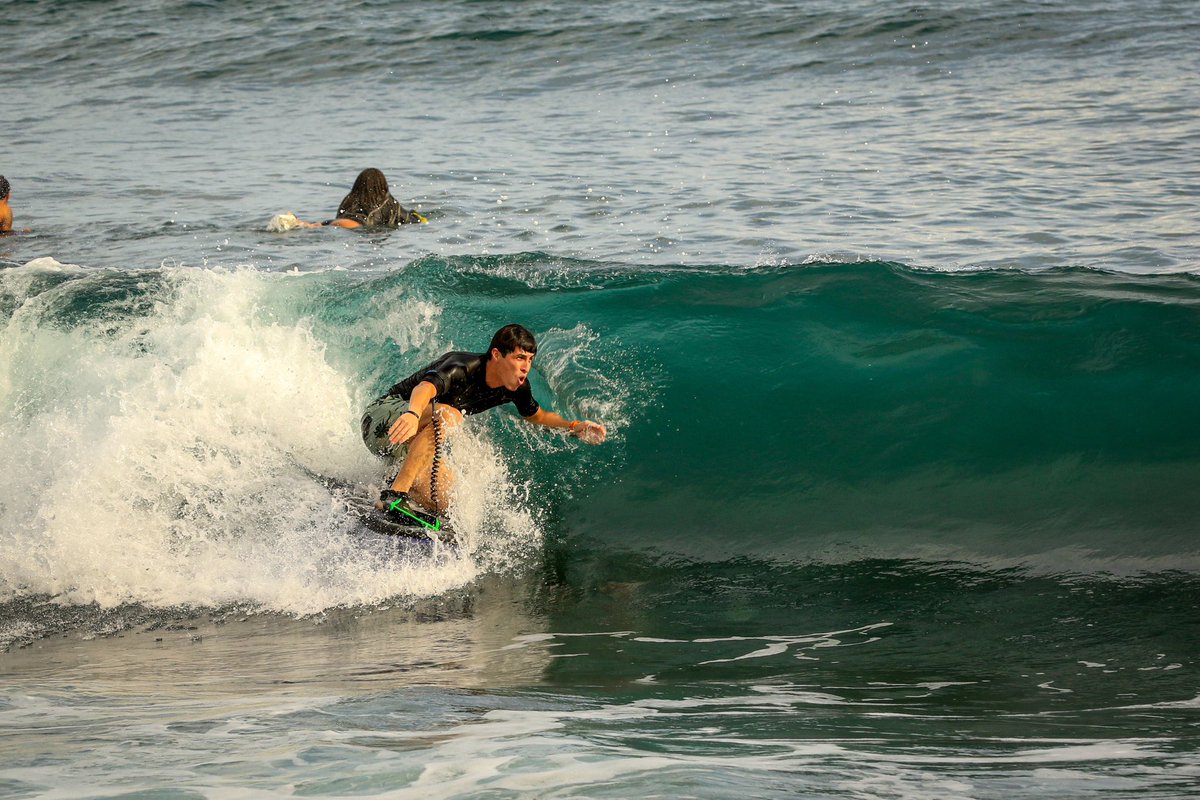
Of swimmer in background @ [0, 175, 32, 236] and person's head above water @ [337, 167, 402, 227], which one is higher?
swimmer in background @ [0, 175, 32, 236]

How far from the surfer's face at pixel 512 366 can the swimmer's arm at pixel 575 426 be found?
28cm

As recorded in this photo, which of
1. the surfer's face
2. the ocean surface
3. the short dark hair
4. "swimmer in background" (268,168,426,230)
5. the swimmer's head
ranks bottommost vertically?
the ocean surface

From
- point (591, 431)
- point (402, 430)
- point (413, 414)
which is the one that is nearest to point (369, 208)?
point (591, 431)

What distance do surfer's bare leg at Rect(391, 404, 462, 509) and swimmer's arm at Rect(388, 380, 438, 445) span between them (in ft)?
0.61

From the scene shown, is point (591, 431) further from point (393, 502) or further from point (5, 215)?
point (5, 215)

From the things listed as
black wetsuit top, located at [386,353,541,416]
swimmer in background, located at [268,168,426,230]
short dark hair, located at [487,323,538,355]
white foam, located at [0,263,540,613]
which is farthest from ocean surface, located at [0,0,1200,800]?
short dark hair, located at [487,323,538,355]

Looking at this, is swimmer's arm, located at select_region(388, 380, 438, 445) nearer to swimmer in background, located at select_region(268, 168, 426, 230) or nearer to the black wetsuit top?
the black wetsuit top

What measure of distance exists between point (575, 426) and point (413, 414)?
0.99 meters

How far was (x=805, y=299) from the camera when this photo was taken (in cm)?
845

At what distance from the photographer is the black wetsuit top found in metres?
6.51

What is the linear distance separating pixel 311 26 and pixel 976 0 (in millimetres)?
13952

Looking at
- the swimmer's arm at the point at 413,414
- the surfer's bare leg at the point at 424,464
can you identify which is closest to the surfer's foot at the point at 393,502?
the surfer's bare leg at the point at 424,464

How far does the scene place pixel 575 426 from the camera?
657 cm

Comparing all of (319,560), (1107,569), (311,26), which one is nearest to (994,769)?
(1107,569)
